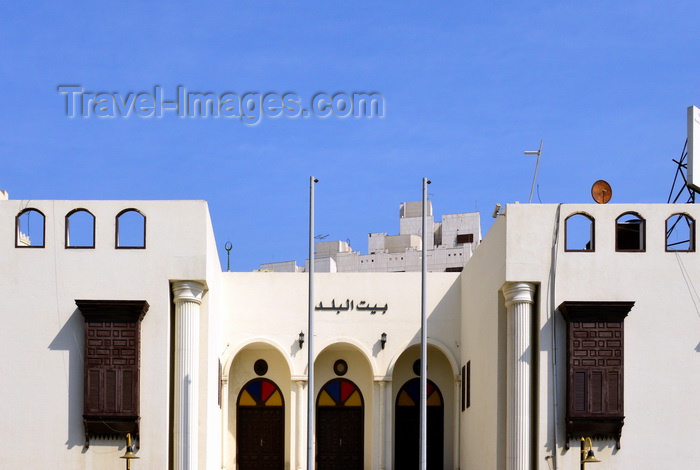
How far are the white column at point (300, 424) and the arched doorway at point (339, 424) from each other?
137 cm

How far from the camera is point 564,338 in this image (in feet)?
97.8

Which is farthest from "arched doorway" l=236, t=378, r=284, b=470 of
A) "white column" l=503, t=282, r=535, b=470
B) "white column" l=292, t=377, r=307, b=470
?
Result: "white column" l=503, t=282, r=535, b=470

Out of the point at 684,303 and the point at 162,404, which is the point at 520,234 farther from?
the point at 162,404

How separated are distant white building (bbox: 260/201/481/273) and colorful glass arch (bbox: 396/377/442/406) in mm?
23284

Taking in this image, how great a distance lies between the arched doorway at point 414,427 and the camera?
3809cm

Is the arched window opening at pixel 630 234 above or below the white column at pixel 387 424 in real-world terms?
above

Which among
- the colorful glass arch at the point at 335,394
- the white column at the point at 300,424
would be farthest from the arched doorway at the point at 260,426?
the colorful glass arch at the point at 335,394

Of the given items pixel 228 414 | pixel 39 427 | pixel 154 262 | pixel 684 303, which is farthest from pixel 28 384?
pixel 684 303

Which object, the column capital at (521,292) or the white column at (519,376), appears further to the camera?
the column capital at (521,292)

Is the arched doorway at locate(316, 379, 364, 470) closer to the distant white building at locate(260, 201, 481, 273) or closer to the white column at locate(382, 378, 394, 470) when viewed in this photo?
the white column at locate(382, 378, 394, 470)

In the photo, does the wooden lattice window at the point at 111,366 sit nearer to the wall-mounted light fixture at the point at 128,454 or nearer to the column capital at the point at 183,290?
the wall-mounted light fixture at the point at 128,454

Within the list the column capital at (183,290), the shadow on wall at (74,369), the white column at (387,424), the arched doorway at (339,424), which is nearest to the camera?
the shadow on wall at (74,369)

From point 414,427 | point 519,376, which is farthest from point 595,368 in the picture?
point 414,427

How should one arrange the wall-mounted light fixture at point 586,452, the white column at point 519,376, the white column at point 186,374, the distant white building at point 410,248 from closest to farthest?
1. the wall-mounted light fixture at point 586,452
2. the white column at point 519,376
3. the white column at point 186,374
4. the distant white building at point 410,248
